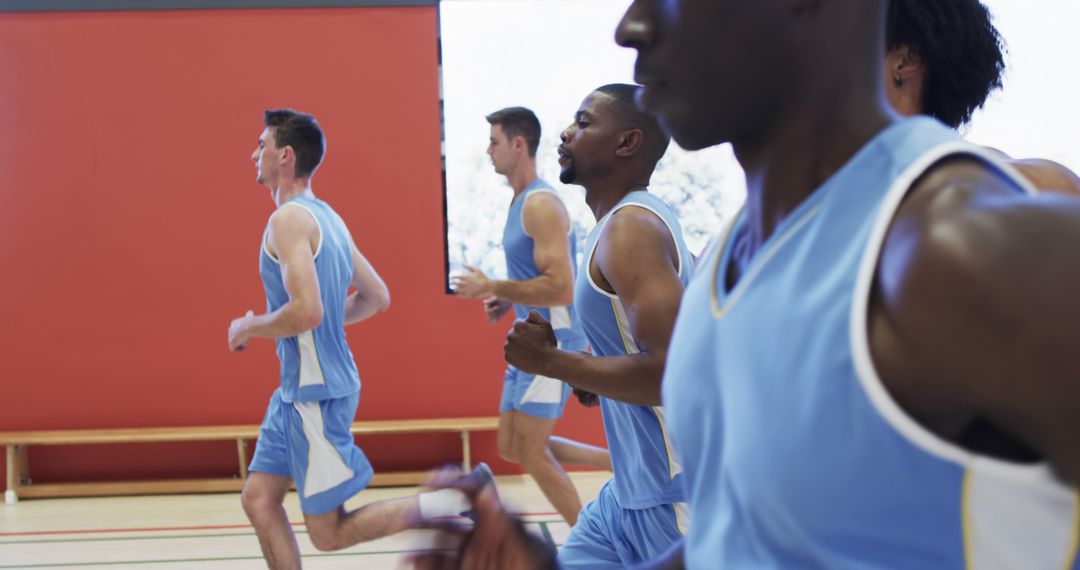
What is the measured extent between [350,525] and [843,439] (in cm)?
330

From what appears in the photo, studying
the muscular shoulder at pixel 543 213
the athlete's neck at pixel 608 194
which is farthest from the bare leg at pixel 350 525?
the athlete's neck at pixel 608 194

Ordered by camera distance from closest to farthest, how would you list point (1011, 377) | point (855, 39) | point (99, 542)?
point (1011, 377) → point (855, 39) → point (99, 542)

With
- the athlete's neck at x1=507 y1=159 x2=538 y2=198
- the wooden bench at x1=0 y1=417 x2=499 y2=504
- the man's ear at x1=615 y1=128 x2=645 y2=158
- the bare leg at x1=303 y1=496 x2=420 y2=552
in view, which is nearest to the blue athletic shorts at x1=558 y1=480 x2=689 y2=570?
the man's ear at x1=615 y1=128 x2=645 y2=158

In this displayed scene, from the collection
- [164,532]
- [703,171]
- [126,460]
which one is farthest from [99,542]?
[703,171]

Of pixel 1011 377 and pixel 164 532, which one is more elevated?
pixel 1011 377

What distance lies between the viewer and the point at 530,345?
1.99 metres

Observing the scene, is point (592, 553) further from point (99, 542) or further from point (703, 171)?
point (703, 171)

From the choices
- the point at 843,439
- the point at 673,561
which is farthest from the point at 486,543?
the point at 843,439

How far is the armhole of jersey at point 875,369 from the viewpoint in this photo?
0.54 m

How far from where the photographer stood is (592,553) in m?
2.24

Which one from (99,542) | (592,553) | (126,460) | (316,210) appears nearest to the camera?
(592,553)

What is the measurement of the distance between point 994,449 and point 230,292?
6067 mm

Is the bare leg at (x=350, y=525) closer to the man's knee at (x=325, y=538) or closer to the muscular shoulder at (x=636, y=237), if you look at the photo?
the man's knee at (x=325, y=538)

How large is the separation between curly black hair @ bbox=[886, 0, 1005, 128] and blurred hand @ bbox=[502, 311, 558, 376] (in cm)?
84
